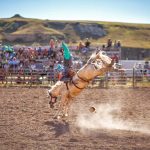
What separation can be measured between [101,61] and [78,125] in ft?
5.81

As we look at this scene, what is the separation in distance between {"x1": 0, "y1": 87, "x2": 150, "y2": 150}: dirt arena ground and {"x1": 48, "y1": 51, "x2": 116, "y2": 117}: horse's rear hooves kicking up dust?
2.04ft

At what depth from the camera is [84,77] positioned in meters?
10.2

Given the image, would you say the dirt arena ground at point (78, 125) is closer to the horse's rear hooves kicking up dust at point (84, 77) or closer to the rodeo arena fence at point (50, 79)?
the horse's rear hooves kicking up dust at point (84, 77)

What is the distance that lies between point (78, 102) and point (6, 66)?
871 centimetres

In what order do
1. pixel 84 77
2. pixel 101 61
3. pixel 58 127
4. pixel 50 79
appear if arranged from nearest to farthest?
pixel 58 127
pixel 101 61
pixel 84 77
pixel 50 79

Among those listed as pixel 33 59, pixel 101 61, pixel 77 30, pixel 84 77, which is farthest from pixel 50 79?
pixel 77 30

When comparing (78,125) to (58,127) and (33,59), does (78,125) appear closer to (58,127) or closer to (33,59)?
(58,127)

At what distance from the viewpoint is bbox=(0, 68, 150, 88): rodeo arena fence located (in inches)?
823

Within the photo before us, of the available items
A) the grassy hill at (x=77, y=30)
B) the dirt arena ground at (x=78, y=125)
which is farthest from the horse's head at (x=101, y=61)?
the grassy hill at (x=77, y=30)

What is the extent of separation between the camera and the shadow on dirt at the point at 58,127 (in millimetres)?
8689

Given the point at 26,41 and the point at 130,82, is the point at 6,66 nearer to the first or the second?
the point at 130,82

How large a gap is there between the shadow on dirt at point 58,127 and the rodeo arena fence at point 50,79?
35.6 ft

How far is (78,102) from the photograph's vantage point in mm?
14180

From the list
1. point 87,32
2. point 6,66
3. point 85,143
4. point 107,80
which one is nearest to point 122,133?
point 85,143
